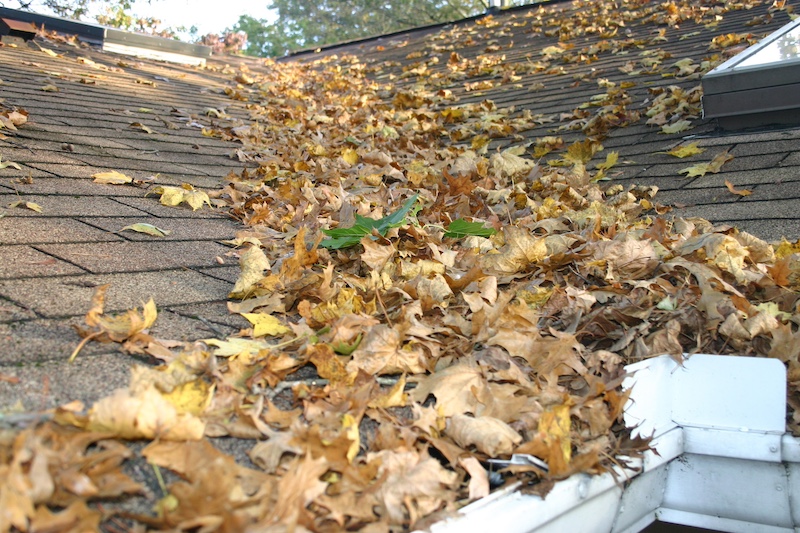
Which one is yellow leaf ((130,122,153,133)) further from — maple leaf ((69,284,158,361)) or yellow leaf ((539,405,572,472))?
yellow leaf ((539,405,572,472))

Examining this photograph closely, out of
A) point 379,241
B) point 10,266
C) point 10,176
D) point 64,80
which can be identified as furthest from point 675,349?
point 64,80

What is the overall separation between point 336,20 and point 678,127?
35.7m

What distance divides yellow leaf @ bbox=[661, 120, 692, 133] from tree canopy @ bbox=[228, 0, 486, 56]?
25059 millimetres

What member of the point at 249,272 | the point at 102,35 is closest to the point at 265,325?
the point at 249,272

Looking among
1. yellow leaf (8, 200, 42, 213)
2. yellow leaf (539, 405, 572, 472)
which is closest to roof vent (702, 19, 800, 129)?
yellow leaf (539, 405, 572, 472)

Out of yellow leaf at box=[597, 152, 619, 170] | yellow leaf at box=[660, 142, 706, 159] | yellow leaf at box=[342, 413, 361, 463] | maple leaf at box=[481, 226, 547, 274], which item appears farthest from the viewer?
yellow leaf at box=[597, 152, 619, 170]

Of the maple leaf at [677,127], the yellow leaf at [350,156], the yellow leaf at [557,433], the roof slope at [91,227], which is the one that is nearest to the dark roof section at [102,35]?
the roof slope at [91,227]

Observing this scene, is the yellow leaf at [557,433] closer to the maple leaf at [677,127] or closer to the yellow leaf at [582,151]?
the yellow leaf at [582,151]

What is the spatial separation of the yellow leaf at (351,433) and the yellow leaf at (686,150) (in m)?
2.83

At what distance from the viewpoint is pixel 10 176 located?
2549 mm

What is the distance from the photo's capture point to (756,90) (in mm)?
3432

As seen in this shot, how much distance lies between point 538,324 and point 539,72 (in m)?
4.58

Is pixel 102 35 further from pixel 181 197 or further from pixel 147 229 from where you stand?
pixel 147 229

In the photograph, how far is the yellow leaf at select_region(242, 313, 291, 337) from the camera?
175 centimetres
